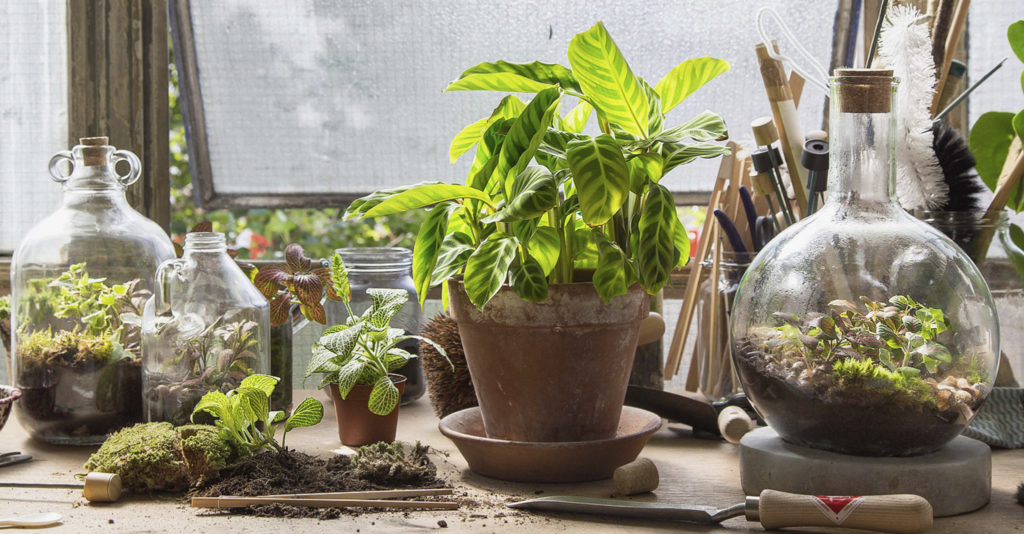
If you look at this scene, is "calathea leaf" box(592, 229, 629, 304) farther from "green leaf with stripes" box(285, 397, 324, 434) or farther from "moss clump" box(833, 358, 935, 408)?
"green leaf with stripes" box(285, 397, 324, 434)

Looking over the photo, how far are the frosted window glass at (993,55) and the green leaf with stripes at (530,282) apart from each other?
3.59 ft

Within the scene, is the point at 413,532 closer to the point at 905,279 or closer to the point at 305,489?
the point at 305,489

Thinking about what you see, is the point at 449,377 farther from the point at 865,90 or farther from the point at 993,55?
the point at 993,55

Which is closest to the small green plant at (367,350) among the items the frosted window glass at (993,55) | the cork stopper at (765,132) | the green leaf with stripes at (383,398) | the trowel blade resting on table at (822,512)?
the green leaf with stripes at (383,398)

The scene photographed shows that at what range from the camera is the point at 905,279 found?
0.84 m

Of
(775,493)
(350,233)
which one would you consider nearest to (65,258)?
(775,493)

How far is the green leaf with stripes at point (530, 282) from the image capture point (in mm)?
864

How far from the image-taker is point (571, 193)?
3.26 ft

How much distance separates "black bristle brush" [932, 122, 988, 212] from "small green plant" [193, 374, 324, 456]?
74 cm

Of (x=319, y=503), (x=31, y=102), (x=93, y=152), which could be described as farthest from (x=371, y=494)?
(x=31, y=102)

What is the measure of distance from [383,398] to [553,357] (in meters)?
0.21

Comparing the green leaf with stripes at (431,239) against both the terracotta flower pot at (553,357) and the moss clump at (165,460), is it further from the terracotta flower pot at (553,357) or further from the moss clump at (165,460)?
the moss clump at (165,460)

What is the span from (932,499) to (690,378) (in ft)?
2.11

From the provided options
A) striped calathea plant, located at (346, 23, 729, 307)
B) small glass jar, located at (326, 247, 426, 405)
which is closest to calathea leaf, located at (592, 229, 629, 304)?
striped calathea plant, located at (346, 23, 729, 307)
